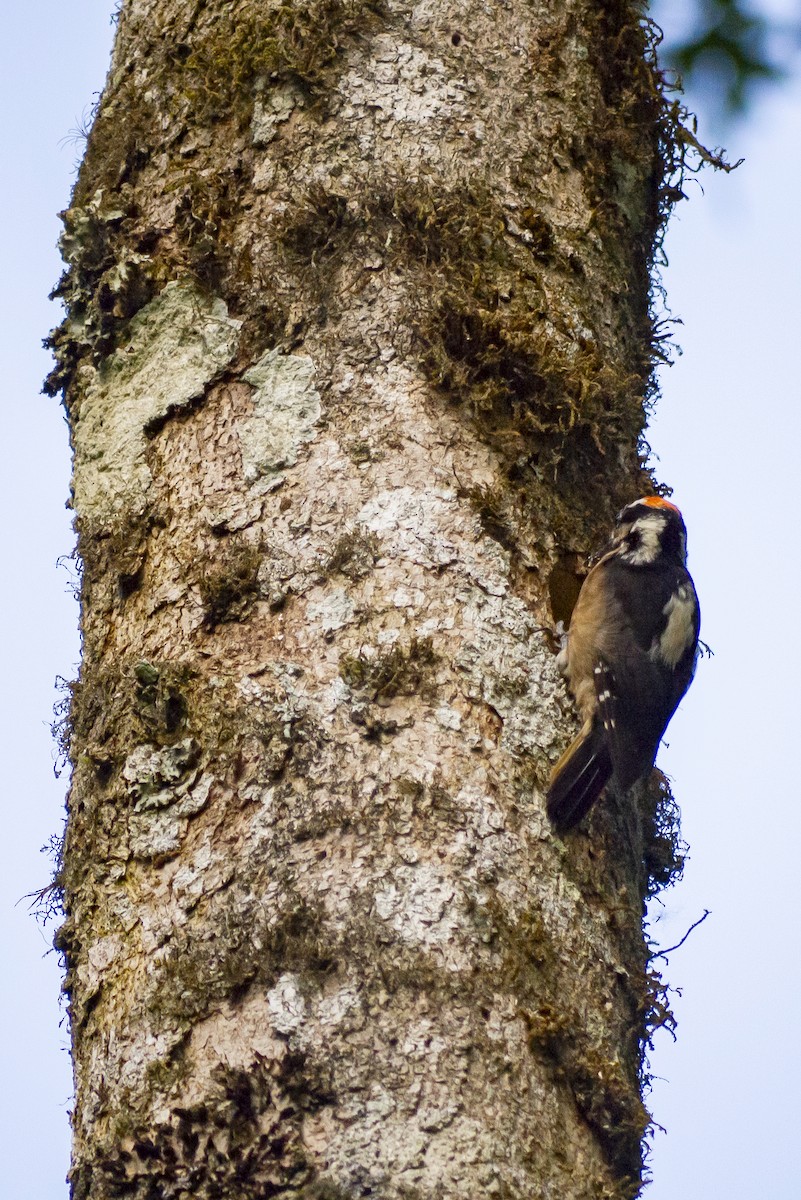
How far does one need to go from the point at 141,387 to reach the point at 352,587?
85cm

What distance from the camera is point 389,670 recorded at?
265 centimetres

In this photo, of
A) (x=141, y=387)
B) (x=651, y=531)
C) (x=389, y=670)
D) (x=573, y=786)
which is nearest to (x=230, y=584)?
(x=389, y=670)

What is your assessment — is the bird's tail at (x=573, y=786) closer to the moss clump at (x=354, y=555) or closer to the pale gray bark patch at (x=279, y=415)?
the moss clump at (x=354, y=555)

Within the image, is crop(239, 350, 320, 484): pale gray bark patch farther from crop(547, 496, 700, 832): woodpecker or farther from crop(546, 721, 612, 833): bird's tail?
crop(546, 721, 612, 833): bird's tail

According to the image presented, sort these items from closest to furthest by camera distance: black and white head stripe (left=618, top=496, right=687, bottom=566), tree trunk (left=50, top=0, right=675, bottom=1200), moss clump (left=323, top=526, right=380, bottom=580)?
tree trunk (left=50, top=0, right=675, bottom=1200) → moss clump (left=323, top=526, right=380, bottom=580) → black and white head stripe (left=618, top=496, right=687, bottom=566)

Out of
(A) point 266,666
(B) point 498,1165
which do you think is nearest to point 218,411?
(A) point 266,666

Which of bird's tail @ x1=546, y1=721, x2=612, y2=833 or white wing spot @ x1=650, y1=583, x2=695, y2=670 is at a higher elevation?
white wing spot @ x1=650, y1=583, x2=695, y2=670

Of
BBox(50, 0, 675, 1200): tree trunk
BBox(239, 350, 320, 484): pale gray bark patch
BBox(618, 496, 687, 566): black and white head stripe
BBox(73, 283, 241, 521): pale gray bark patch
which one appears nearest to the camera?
BBox(50, 0, 675, 1200): tree trunk

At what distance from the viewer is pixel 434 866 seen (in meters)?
2.44

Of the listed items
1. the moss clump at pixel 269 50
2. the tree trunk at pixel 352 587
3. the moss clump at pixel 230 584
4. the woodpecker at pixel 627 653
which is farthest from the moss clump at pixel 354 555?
the moss clump at pixel 269 50

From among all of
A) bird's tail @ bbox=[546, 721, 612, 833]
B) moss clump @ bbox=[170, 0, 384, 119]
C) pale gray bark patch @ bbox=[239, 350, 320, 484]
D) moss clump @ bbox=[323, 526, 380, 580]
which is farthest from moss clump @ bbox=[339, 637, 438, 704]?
moss clump @ bbox=[170, 0, 384, 119]

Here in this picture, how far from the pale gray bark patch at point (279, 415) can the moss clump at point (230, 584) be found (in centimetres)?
18

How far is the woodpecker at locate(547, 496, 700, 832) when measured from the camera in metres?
2.79

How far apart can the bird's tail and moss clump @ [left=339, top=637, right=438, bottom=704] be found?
35 centimetres
